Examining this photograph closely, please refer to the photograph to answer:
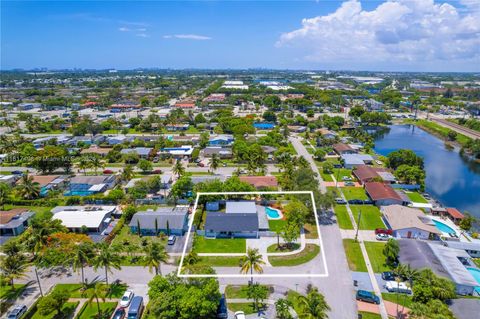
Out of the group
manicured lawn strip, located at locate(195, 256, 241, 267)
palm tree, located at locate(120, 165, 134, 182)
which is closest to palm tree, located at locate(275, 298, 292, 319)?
manicured lawn strip, located at locate(195, 256, 241, 267)

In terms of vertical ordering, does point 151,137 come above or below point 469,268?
above

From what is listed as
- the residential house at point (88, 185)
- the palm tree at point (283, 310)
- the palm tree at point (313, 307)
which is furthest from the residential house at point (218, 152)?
the palm tree at point (313, 307)

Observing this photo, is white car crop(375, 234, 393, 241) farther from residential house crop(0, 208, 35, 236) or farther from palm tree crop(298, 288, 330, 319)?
residential house crop(0, 208, 35, 236)

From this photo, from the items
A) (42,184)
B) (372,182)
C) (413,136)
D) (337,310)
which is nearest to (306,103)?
(413,136)

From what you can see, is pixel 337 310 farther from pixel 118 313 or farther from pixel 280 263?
pixel 118 313

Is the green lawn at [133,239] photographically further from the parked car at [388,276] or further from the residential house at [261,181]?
the parked car at [388,276]

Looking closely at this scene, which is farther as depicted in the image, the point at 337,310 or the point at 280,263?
the point at 280,263

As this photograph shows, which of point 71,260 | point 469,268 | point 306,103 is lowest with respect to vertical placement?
point 469,268

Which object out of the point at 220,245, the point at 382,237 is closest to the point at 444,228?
the point at 382,237
